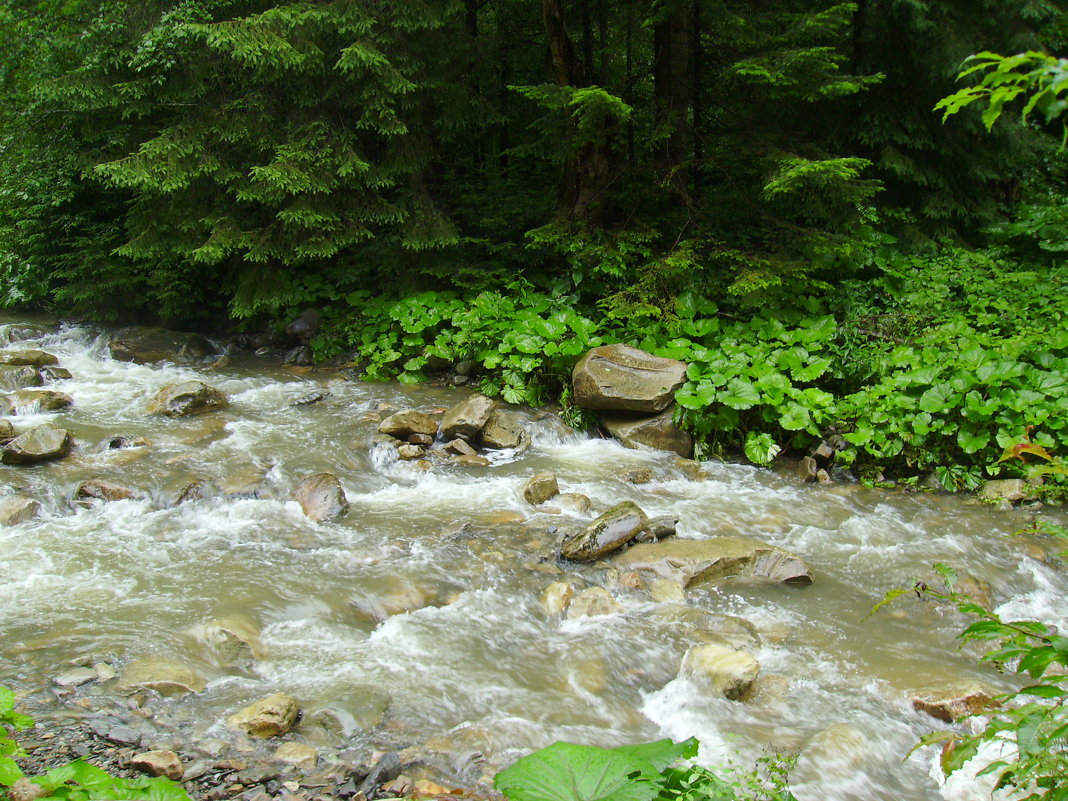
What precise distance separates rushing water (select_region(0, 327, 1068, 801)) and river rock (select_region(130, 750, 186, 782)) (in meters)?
0.28

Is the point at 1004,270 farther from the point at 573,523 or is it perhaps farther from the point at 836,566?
the point at 573,523

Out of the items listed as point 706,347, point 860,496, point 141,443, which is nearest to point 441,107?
point 706,347

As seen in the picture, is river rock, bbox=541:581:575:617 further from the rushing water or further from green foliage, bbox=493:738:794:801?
green foliage, bbox=493:738:794:801

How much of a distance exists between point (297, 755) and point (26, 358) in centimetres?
886

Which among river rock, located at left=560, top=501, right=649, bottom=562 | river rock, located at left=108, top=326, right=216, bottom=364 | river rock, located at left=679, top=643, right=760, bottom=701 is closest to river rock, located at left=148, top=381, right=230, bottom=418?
river rock, located at left=108, top=326, right=216, bottom=364

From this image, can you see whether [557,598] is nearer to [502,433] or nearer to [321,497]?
[321,497]

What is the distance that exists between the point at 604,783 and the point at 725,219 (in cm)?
930

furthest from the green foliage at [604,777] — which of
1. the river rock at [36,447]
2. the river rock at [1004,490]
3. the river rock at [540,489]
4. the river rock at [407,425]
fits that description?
the river rock at [36,447]

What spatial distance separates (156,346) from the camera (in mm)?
11148

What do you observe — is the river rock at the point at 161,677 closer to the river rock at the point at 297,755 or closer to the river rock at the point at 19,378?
the river rock at the point at 297,755

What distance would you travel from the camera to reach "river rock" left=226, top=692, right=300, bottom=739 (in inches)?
142

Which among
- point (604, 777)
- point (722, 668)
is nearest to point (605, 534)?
point (722, 668)

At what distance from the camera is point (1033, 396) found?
22.6 ft

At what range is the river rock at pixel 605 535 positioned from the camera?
5.73 meters
